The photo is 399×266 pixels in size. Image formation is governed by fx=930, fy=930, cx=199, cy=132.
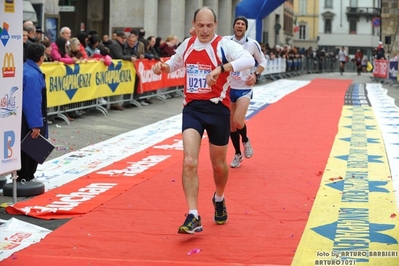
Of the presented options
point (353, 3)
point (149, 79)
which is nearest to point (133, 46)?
point (149, 79)

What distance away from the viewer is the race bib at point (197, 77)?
8.06 m

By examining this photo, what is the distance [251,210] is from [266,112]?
1268 centimetres

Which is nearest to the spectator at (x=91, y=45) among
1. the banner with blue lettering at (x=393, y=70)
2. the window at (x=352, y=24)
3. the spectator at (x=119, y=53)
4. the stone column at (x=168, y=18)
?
the spectator at (x=119, y=53)

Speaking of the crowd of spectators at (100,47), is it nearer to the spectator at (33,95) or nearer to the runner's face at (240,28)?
the runner's face at (240,28)

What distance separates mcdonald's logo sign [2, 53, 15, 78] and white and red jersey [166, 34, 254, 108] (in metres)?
1.80

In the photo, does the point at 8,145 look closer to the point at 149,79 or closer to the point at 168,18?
the point at 149,79

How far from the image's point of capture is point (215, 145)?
27.1 feet

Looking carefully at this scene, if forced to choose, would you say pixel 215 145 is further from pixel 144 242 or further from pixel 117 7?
pixel 117 7

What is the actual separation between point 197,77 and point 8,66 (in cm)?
199

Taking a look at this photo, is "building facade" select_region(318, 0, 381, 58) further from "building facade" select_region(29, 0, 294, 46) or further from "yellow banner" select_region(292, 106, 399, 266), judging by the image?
"yellow banner" select_region(292, 106, 399, 266)

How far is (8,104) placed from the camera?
8.97m

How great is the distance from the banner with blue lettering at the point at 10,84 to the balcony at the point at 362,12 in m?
117

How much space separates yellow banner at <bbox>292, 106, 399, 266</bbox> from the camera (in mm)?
7070

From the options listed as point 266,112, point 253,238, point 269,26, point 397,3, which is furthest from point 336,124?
point 269,26
